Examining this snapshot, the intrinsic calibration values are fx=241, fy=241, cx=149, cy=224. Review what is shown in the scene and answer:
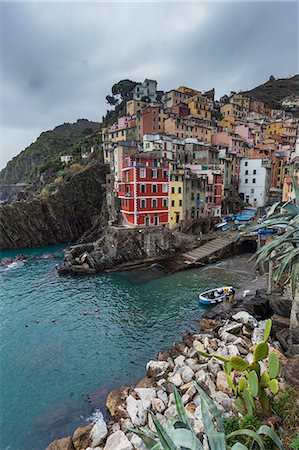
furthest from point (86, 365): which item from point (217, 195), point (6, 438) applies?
point (217, 195)

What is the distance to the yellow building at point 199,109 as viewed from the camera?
65062 millimetres

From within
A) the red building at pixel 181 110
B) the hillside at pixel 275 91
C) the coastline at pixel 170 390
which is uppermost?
the hillside at pixel 275 91

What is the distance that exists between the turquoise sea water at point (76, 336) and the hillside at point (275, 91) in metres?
105

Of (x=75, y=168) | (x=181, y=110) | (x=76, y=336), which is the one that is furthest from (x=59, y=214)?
(x=181, y=110)

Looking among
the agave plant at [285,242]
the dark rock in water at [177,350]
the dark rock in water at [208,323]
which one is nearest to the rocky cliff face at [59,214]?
the dark rock in water at [208,323]

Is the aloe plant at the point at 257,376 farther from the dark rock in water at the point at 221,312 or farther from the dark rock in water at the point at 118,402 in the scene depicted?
the dark rock in water at the point at 221,312

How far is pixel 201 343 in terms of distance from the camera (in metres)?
14.7

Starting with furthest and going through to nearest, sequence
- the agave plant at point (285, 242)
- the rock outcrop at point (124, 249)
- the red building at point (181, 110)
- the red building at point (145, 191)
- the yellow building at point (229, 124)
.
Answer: the yellow building at point (229, 124)
the red building at point (181, 110)
the red building at point (145, 191)
the rock outcrop at point (124, 249)
the agave plant at point (285, 242)

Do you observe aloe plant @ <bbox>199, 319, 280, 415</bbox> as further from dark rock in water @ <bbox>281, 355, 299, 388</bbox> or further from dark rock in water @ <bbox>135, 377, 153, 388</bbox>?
dark rock in water @ <bbox>135, 377, 153, 388</bbox>

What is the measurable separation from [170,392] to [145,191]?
26.9m

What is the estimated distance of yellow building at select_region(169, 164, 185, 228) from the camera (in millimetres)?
37188

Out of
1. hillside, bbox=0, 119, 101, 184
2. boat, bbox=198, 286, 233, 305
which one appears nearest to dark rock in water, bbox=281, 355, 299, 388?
boat, bbox=198, 286, 233, 305

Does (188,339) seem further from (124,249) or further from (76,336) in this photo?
(124,249)

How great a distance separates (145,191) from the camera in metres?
34.8
